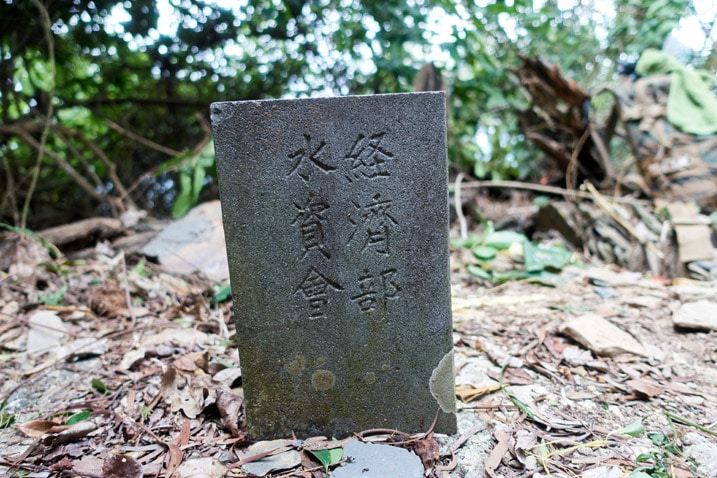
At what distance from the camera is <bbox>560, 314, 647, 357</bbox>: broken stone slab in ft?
6.61

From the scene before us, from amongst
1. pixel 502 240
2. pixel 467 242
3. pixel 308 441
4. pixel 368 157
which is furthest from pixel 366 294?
pixel 467 242

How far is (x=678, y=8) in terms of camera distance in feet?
14.2

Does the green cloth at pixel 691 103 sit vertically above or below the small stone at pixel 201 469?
above

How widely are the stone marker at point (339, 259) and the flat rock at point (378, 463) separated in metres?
0.11

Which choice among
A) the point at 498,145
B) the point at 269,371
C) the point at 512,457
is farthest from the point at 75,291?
the point at 498,145

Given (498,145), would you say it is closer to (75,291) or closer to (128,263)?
(128,263)

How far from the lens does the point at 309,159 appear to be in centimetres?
140

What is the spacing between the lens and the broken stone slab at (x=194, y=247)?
292cm

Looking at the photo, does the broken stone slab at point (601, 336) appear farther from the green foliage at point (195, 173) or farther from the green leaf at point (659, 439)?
the green foliage at point (195, 173)

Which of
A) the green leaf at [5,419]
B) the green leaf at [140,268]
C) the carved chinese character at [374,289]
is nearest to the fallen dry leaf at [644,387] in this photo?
the carved chinese character at [374,289]

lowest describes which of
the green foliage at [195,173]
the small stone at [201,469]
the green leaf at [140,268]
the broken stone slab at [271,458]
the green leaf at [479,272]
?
the broken stone slab at [271,458]

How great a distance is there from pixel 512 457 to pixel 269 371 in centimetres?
80

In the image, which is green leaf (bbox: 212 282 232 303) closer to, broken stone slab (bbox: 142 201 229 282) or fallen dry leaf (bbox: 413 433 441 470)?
broken stone slab (bbox: 142 201 229 282)

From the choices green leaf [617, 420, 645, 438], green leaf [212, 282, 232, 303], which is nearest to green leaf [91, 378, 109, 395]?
green leaf [212, 282, 232, 303]
